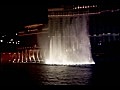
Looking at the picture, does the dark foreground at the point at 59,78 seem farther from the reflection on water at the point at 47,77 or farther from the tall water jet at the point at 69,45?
the tall water jet at the point at 69,45

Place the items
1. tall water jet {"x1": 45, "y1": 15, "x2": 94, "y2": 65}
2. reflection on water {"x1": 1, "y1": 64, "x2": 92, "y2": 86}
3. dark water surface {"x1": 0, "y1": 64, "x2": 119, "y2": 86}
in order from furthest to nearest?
tall water jet {"x1": 45, "y1": 15, "x2": 94, "y2": 65}
reflection on water {"x1": 1, "y1": 64, "x2": 92, "y2": 86}
dark water surface {"x1": 0, "y1": 64, "x2": 119, "y2": 86}

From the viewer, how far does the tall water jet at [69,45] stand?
5459 cm

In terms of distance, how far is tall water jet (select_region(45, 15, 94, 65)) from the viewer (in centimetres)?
5459

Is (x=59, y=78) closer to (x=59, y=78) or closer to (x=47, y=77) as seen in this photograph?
(x=59, y=78)

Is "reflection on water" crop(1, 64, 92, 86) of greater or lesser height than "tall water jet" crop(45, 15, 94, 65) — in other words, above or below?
below

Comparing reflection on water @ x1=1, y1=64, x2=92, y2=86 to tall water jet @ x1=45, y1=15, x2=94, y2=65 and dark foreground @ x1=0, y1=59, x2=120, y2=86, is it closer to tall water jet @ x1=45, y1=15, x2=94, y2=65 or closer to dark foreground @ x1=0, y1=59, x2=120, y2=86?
dark foreground @ x1=0, y1=59, x2=120, y2=86

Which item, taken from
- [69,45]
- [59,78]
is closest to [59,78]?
[59,78]

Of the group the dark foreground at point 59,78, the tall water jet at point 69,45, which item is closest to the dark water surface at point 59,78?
the dark foreground at point 59,78

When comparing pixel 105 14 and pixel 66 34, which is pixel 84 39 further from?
pixel 105 14

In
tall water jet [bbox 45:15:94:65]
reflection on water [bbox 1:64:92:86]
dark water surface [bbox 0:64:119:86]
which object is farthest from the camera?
tall water jet [bbox 45:15:94:65]

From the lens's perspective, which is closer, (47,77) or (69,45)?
(47,77)

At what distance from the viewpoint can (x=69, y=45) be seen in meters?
55.4

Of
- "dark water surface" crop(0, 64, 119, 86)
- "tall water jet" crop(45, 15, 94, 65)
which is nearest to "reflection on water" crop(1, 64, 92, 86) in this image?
"dark water surface" crop(0, 64, 119, 86)

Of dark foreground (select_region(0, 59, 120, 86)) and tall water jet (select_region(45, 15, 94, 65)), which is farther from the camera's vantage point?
tall water jet (select_region(45, 15, 94, 65))
